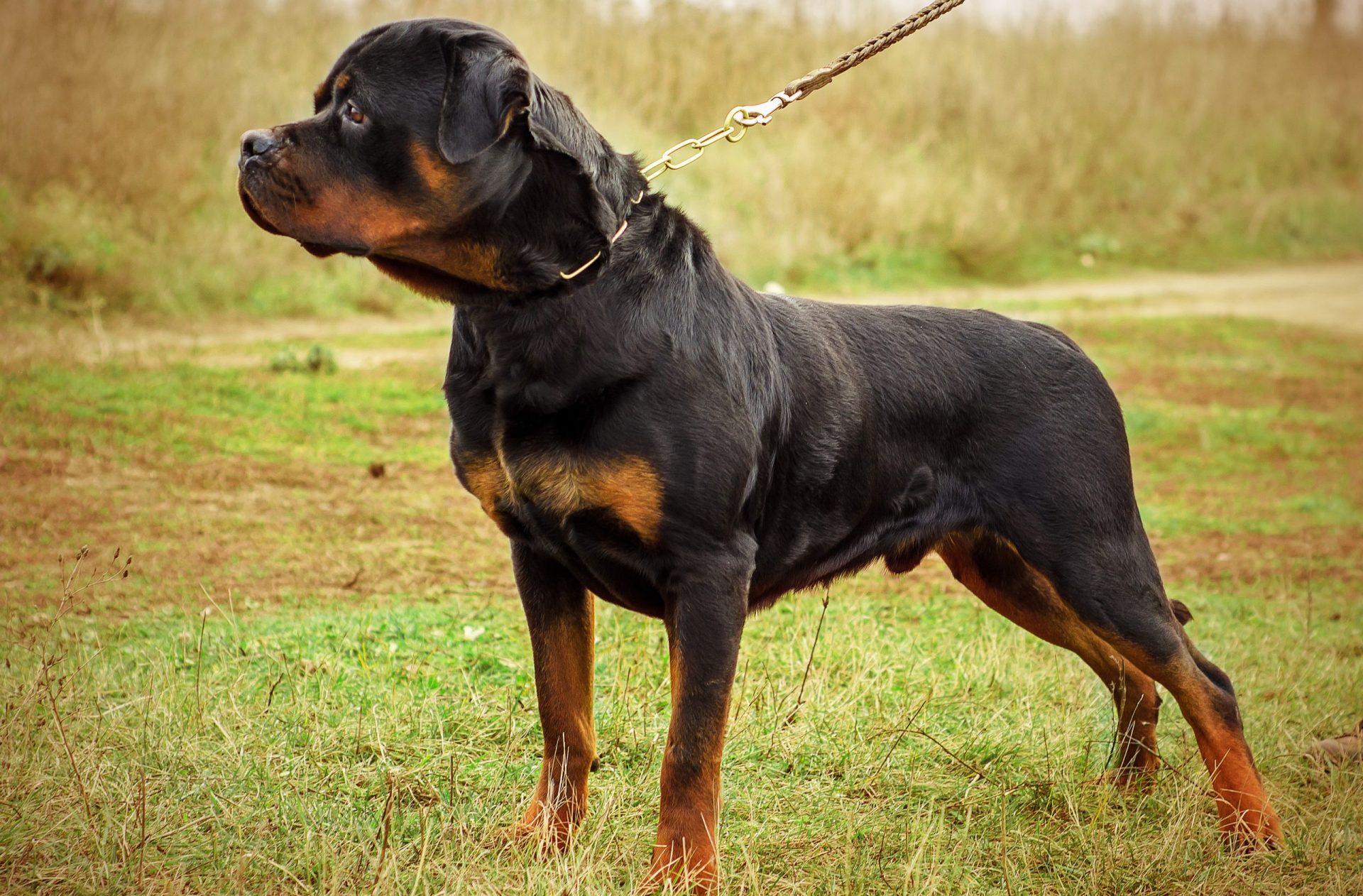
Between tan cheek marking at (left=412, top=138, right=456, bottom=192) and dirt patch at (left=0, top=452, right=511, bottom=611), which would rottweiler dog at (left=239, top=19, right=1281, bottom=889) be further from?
dirt patch at (left=0, top=452, right=511, bottom=611)

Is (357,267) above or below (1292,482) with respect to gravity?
above

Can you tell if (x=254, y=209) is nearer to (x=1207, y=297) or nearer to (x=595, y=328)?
(x=595, y=328)

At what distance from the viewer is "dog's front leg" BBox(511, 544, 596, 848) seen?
11.2 ft

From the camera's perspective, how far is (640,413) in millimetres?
3029

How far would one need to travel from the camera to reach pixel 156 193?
38.2 ft

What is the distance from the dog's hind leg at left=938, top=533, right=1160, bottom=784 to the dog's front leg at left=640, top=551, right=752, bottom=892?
1.21m

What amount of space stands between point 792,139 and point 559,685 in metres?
13.3

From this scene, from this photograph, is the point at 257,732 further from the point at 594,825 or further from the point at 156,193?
the point at 156,193

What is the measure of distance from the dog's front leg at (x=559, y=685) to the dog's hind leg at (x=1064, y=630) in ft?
4.12

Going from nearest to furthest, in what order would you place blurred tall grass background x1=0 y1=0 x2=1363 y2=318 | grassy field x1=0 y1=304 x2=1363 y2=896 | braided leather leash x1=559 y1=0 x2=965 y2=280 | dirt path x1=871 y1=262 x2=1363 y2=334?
grassy field x1=0 y1=304 x2=1363 y2=896 → braided leather leash x1=559 y1=0 x2=965 y2=280 → blurred tall grass background x1=0 y1=0 x2=1363 y2=318 → dirt path x1=871 y1=262 x2=1363 y2=334

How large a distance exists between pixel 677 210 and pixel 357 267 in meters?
8.94

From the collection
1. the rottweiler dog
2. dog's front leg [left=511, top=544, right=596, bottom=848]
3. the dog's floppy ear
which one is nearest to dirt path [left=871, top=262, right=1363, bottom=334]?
the rottweiler dog

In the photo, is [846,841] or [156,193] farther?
[156,193]

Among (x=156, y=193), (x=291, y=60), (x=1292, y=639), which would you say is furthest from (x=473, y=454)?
(x=291, y=60)
